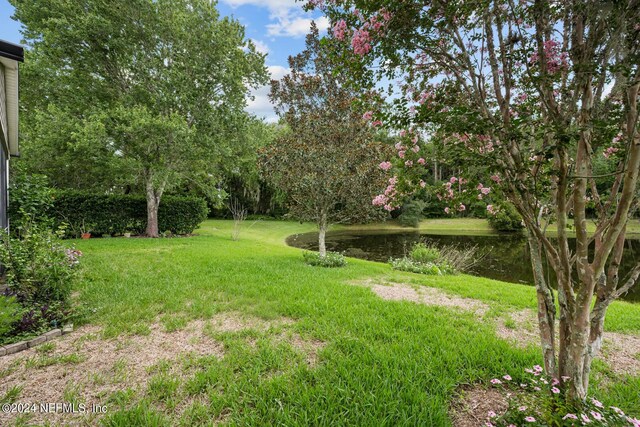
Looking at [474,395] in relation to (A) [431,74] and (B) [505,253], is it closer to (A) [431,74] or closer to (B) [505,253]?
Result: (A) [431,74]

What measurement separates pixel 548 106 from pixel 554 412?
69.7 inches

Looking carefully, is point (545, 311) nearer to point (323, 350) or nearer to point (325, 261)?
point (323, 350)

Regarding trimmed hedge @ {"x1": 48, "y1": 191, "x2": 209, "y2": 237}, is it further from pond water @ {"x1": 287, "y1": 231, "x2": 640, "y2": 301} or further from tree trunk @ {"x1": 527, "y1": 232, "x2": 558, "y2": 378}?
tree trunk @ {"x1": 527, "y1": 232, "x2": 558, "y2": 378}

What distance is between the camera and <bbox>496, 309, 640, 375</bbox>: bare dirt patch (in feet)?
8.80

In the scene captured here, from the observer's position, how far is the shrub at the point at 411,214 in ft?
74.2

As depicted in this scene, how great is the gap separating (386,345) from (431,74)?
252 cm

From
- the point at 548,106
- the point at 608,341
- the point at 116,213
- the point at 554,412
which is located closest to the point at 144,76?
the point at 116,213

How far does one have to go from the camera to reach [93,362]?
98.4 inches

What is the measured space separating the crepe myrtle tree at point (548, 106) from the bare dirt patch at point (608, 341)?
56.4 inches

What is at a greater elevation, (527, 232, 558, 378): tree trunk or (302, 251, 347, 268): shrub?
(527, 232, 558, 378): tree trunk

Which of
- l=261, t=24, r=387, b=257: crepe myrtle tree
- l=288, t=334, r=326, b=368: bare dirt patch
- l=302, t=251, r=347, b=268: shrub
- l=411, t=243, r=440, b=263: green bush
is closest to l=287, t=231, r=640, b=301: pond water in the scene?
l=411, t=243, r=440, b=263: green bush

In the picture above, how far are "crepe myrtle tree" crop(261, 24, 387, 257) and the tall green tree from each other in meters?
4.70

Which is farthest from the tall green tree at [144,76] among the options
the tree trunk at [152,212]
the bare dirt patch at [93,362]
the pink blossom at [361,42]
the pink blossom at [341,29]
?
the pink blossom at [361,42]

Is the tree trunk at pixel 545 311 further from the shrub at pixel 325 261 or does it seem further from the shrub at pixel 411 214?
the shrub at pixel 411 214
